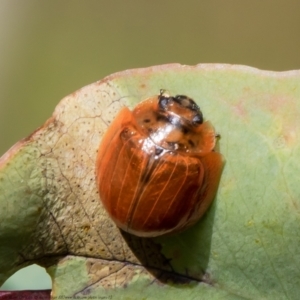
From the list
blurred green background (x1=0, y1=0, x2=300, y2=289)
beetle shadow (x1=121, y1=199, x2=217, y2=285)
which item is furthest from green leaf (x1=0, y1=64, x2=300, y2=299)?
blurred green background (x1=0, y1=0, x2=300, y2=289)

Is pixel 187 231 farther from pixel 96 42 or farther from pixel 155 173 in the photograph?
pixel 96 42

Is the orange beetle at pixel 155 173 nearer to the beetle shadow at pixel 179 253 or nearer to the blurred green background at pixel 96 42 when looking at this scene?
the beetle shadow at pixel 179 253

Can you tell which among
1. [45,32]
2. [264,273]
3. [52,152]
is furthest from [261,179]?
[45,32]

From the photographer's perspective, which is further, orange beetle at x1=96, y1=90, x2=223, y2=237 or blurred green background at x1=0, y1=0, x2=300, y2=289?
blurred green background at x1=0, y1=0, x2=300, y2=289

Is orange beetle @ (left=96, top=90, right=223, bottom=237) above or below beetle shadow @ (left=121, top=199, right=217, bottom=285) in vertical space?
above

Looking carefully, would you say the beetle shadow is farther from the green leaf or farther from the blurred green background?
the blurred green background

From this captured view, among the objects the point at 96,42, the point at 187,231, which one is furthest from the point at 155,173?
the point at 96,42

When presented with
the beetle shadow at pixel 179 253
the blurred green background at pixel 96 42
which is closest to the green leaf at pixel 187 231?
the beetle shadow at pixel 179 253
